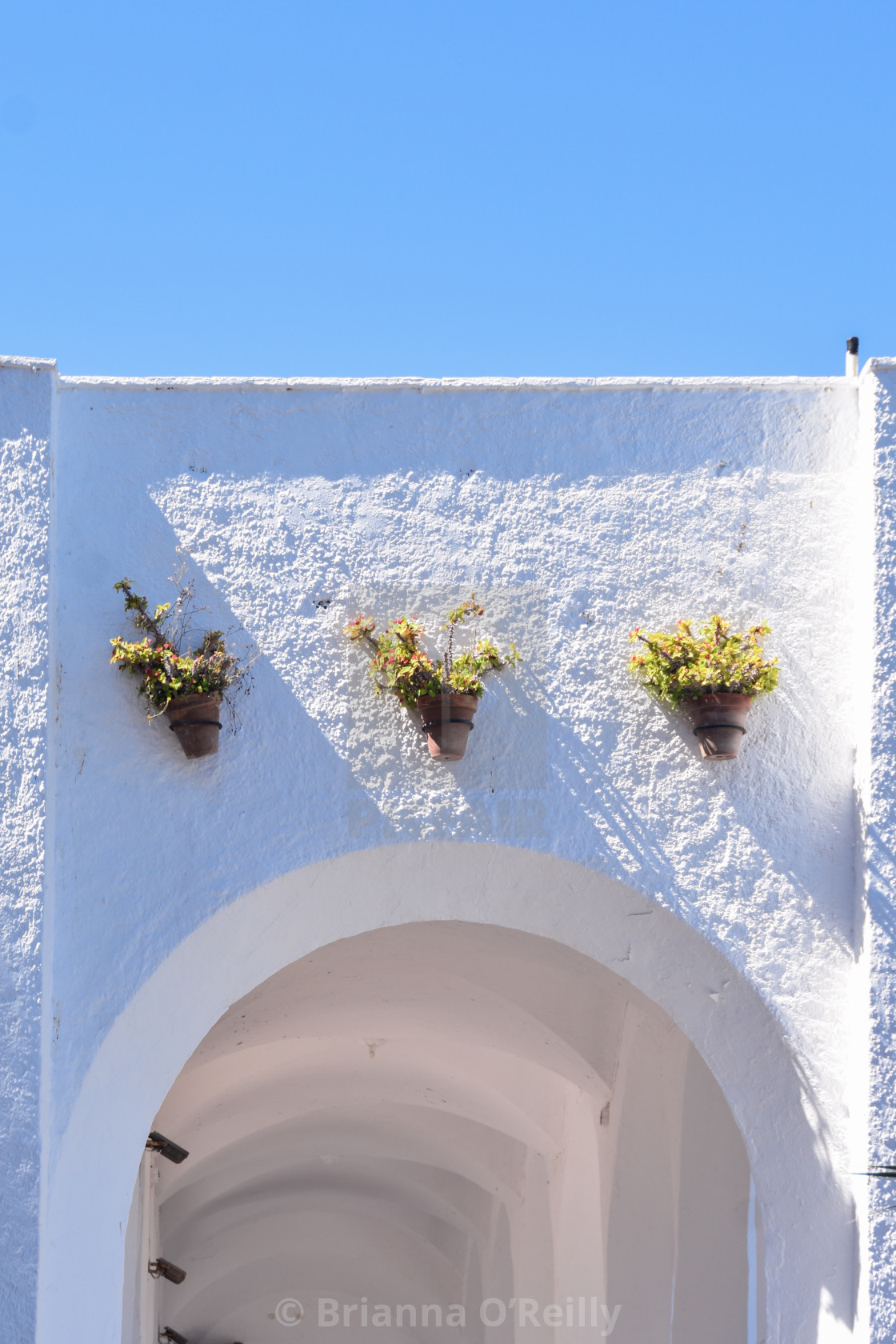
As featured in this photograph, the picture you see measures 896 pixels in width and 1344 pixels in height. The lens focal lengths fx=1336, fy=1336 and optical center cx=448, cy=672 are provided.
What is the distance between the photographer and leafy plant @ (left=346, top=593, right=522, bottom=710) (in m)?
3.94

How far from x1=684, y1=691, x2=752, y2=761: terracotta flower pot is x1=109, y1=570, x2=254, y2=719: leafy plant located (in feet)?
4.48

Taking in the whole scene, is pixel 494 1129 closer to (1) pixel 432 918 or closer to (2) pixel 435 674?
(1) pixel 432 918

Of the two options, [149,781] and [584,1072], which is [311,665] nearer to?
[149,781]

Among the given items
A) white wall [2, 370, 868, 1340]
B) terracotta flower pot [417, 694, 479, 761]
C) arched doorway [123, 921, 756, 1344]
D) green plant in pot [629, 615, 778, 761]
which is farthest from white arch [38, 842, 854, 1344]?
arched doorway [123, 921, 756, 1344]

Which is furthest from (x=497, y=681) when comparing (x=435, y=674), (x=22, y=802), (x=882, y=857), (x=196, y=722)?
(x=22, y=802)

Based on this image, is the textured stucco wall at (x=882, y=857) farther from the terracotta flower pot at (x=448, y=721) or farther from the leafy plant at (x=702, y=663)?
the terracotta flower pot at (x=448, y=721)

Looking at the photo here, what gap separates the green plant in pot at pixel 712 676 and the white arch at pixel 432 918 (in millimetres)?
565

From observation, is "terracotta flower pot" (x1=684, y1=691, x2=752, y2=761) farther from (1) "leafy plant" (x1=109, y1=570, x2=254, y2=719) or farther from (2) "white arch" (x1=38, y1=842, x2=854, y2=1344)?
(1) "leafy plant" (x1=109, y1=570, x2=254, y2=719)

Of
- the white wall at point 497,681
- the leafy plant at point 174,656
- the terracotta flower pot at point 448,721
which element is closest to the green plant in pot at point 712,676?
the white wall at point 497,681

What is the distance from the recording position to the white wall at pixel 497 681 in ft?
12.9

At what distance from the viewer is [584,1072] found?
247 inches

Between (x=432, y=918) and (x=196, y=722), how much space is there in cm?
99

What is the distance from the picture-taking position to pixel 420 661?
3.93 metres

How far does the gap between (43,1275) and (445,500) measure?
8.22 ft
